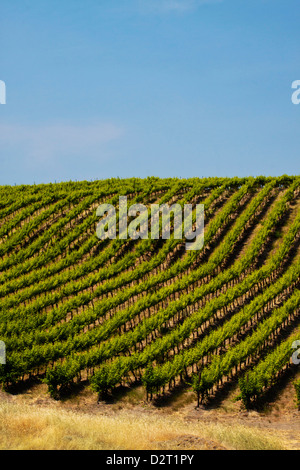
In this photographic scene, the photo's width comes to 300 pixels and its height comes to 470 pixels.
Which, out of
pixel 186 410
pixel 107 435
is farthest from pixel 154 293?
pixel 107 435

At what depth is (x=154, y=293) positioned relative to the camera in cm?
2250

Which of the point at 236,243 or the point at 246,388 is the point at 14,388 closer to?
the point at 246,388

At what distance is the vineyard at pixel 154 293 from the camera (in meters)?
16.1

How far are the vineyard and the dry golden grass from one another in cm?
316

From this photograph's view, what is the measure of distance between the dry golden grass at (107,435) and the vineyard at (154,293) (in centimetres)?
316

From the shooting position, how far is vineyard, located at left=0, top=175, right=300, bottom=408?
1614 cm

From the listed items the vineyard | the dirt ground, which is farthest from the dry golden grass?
the vineyard

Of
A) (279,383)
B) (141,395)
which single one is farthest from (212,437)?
(279,383)

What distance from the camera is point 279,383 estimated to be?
1609 cm

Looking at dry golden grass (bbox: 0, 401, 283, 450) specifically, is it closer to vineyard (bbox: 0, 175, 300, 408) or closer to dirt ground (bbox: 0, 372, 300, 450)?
dirt ground (bbox: 0, 372, 300, 450)

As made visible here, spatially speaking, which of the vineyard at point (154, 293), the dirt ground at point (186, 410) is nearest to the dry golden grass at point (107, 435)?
the dirt ground at point (186, 410)

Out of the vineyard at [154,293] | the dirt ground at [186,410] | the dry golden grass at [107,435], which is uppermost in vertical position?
the vineyard at [154,293]

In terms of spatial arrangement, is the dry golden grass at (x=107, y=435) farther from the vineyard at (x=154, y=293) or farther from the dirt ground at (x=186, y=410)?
the vineyard at (x=154, y=293)

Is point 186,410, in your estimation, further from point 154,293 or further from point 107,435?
point 154,293
